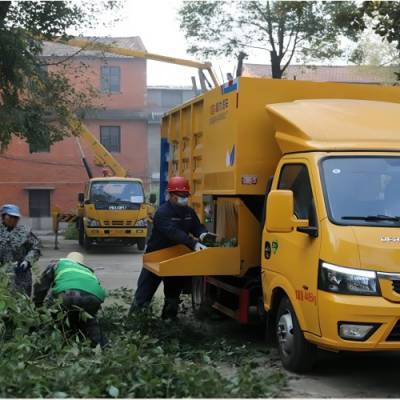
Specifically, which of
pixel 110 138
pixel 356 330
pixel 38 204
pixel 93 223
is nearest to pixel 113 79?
pixel 110 138

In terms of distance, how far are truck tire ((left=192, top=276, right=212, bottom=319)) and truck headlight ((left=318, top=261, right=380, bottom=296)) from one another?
3.34 m

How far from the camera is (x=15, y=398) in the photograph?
165 inches

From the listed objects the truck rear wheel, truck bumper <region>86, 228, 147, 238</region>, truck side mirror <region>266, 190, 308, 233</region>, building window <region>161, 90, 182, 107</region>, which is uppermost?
building window <region>161, 90, 182, 107</region>

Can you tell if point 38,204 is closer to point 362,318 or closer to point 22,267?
point 22,267

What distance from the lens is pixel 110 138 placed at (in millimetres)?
38719

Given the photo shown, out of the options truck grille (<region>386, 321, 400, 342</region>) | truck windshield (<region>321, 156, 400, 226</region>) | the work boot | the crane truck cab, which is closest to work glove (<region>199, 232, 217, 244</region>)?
the work boot

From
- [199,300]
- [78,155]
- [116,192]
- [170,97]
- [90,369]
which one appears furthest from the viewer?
[170,97]

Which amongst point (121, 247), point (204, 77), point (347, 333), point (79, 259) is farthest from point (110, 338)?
point (204, 77)

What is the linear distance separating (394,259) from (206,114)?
12.3ft

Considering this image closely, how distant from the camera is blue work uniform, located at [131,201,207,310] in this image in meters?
7.67

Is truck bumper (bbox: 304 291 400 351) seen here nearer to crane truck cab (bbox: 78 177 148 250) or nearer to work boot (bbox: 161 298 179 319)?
work boot (bbox: 161 298 179 319)

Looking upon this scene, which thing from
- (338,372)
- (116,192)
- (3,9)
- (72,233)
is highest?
(3,9)

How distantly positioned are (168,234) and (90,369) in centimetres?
298

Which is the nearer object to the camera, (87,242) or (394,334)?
(394,334)
